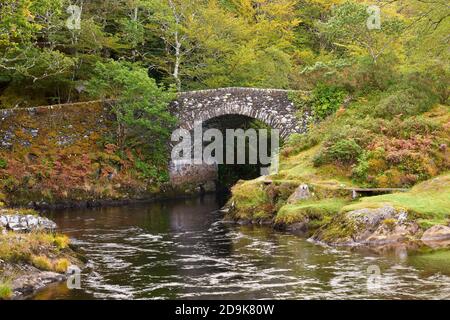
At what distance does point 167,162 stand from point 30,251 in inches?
765

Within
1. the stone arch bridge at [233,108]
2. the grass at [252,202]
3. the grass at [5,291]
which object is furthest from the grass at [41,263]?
the stone arch bridge at [233,108]

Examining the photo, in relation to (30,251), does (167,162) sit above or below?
above

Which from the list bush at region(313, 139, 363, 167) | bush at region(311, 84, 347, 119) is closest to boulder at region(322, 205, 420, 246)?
bush at region(313, 139, 363, 167)

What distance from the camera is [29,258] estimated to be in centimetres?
1453

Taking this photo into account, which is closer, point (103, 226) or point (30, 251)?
point (30, 251)

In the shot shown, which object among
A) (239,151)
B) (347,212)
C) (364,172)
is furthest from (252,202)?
(239,151)

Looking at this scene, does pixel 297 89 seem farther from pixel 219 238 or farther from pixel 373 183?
pixel 219 238

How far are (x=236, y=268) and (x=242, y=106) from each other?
17497 mm

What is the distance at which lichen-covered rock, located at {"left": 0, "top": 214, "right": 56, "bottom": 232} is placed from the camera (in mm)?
16984

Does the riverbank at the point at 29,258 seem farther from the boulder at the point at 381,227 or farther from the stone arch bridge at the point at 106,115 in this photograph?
the stone arch bridge at the point at 106,115

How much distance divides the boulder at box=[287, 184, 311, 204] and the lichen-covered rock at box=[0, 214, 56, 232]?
298 inches

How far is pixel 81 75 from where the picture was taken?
35969 mm

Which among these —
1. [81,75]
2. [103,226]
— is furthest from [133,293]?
[81,75]

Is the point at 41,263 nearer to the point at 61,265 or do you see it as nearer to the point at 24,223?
the point at 61,265
